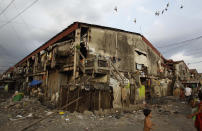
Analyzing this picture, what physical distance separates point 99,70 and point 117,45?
4.31 meters

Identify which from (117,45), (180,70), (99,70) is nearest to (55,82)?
(99,70)

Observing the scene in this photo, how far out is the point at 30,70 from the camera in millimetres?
21219

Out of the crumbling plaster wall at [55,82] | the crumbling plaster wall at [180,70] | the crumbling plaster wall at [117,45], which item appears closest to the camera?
the crumbling plaster wall at [117,45]

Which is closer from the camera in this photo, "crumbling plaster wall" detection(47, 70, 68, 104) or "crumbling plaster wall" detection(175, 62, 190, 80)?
"crumbling plaster wall" detection(47, 70, 68, 104)

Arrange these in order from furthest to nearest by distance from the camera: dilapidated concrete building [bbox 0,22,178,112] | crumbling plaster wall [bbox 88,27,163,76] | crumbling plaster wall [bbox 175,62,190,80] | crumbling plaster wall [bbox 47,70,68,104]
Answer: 1. crumbling plaster wall [bbox 175,62,190,80]
2. crumbling plaster wall [bbox 47,70,68,104]
3. crumbling plaster wall [bbox 88,27,163,76]
4. dilapidated concrete building [bbox 0,22,178,112]

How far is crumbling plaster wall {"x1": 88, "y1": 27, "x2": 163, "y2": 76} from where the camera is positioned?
11.7 m

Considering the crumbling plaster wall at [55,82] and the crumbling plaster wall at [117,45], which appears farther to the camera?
the crumbling plaster wall at [55,82]

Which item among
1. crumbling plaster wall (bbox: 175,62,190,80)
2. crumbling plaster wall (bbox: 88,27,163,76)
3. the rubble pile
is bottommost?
the rubble pile

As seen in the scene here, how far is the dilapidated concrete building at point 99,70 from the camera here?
25.2 ft

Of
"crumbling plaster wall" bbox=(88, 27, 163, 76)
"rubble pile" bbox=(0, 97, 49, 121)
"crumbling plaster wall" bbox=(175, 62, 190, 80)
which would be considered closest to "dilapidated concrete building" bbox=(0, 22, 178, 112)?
"crumbling plaster wall" bbox=(88, 27, 163, 76)

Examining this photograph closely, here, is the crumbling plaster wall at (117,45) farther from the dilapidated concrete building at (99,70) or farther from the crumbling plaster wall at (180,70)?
the crumbling plaster wall at (180,70)

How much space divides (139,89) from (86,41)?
6.49m

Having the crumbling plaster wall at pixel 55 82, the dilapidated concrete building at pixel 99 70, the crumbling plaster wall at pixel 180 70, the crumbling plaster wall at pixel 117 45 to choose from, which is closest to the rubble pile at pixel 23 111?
the dilapidated concrete building at pixel 99 70

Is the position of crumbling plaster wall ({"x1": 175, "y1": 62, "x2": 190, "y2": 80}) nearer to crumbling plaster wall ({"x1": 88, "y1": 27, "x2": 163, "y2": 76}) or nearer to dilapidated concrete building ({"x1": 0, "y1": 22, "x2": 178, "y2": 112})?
dilapidated concrete building ({"x1": 0, "y1": 22, "x2": 178, "y2": 112})
